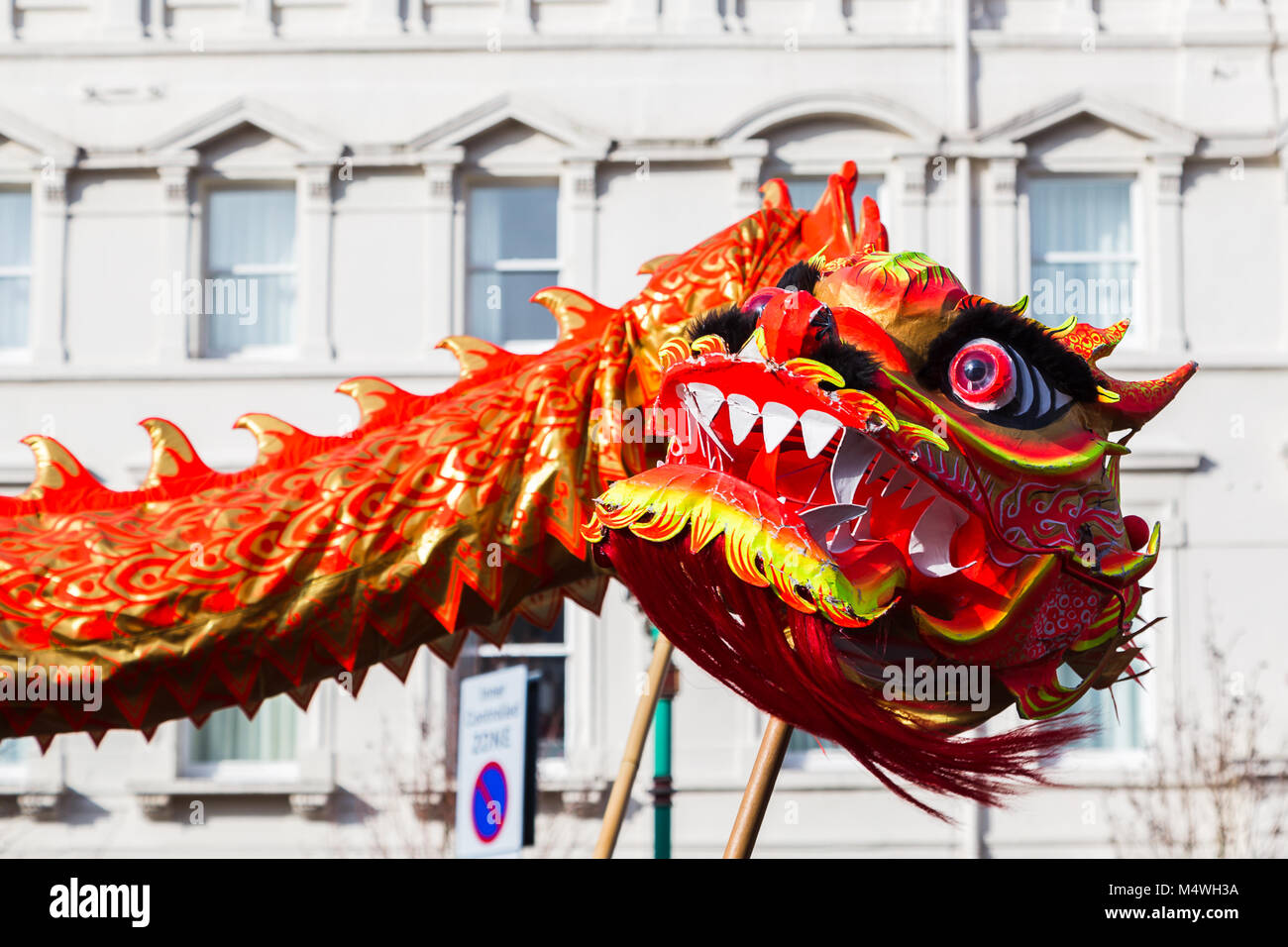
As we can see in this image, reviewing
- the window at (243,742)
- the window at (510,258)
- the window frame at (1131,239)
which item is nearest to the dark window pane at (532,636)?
the window at (243,742)

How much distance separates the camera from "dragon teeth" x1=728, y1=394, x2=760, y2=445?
9.09 feet

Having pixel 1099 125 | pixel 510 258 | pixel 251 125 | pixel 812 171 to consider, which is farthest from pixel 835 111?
pixel 251 125

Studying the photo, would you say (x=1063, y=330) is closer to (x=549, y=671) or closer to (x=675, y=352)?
(x=675, y=352)

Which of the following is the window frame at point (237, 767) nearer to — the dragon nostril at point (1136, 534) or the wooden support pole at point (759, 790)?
the wooden support pole at point (759, 790)

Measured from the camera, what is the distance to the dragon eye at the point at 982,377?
9.58 feet

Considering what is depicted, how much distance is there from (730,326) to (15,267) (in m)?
13.2

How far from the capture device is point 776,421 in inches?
108

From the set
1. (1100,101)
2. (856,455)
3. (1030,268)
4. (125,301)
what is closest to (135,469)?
(125,301)

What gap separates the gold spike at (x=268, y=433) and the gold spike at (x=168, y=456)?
135mm

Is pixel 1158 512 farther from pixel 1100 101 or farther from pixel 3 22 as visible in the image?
pixel 3 22

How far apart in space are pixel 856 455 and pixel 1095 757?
1198 centimetres

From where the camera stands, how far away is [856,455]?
8.96ft

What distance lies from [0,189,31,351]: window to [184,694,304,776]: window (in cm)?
388

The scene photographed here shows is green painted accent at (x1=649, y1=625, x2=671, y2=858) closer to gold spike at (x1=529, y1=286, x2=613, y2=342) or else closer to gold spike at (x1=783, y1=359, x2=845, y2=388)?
gold spike at (x1=529, y1=286, x2=613, y2=342)
